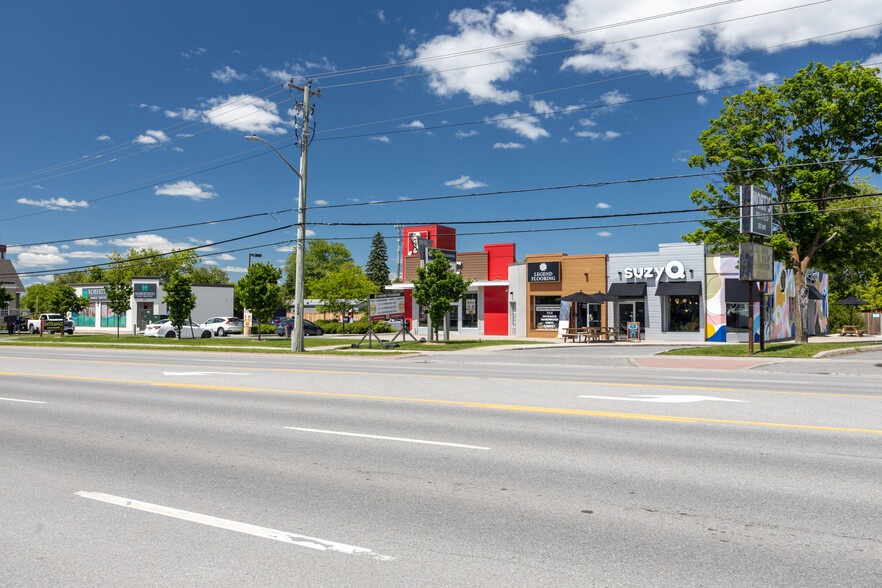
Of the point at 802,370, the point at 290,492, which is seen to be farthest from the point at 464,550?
the point at 802,370

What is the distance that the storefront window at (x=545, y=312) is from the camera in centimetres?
4269

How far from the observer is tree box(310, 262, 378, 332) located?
60.2 metres

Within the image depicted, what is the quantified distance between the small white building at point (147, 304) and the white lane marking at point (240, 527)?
5745cm

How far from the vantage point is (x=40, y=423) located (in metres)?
9.54

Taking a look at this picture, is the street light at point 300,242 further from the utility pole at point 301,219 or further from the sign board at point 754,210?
the sign board at point 754,210

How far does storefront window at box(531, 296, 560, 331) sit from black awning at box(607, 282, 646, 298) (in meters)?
4.07

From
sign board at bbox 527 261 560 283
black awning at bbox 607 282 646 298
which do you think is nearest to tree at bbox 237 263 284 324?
sign board at bbox 527 261 560 283

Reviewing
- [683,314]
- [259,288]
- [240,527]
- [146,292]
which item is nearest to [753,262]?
[683,314]

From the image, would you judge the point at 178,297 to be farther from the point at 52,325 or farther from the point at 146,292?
the point at 146,292

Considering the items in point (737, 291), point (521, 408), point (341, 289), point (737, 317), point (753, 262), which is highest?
point (341, 289)

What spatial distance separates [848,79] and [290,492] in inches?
1244

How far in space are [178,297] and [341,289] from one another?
66.3 feet

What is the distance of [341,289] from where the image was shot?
6072 centimetres

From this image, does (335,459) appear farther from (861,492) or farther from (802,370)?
(802,370)
